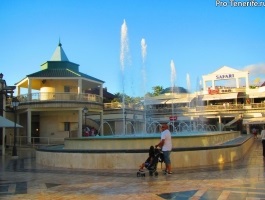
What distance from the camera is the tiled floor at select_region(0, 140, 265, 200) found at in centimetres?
770

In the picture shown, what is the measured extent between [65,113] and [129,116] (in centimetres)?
931

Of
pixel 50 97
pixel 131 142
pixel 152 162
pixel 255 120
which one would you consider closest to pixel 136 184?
pixel 152 162

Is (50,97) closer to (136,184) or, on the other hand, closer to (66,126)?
(66,126)

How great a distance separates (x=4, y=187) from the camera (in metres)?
9.30

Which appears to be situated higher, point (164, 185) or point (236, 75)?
point (236, 75)

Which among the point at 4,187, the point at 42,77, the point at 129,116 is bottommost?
the point at 4,187

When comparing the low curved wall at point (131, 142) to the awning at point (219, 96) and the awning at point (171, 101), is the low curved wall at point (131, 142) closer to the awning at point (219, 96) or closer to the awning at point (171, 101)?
the awning at point (219, 96)

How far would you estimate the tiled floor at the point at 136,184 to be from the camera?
25.3 ft

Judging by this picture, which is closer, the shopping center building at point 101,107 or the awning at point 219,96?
the shopping center building at point 101,107

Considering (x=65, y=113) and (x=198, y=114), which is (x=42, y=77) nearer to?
(x=65, y=113)

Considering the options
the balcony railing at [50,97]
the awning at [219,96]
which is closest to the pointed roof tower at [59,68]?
the balcony railing at [50,97]

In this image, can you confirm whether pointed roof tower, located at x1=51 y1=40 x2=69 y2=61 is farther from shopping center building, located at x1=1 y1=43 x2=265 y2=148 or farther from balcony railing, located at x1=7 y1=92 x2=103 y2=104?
balcony railing, located at x1=7 y1=92 x2=103 y2=104

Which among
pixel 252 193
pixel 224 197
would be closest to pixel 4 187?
pixel 224 197

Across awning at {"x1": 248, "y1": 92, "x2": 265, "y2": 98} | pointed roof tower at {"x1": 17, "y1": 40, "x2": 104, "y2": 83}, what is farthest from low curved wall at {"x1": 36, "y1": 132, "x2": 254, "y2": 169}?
awning at {"x1": 248, "y1": 92, "x2": 265, "y2": 98}
